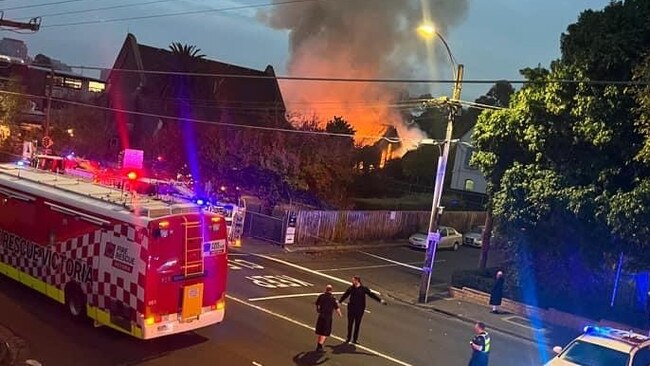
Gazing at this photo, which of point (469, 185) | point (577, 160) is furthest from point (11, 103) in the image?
point (577, 160)

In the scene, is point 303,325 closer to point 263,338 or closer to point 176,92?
point 263,338

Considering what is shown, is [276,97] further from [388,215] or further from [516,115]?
[516,115]

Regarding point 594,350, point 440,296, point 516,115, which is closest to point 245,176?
point 440,296

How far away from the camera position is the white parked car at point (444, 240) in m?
33.2

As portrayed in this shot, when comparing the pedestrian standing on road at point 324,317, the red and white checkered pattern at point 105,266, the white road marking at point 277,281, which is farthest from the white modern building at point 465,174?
the red and white checkered pattern at point 105,266

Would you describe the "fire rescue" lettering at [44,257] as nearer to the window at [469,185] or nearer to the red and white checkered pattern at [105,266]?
the red and white checkered pattern at [105,266]

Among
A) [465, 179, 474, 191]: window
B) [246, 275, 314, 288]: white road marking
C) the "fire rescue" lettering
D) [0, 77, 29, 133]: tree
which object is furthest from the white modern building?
the "fire rescue" lettering

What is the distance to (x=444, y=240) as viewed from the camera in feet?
115

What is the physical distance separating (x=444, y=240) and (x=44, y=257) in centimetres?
2513

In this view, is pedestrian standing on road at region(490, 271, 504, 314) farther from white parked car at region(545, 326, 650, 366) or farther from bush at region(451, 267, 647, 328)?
white parked car at region(545, 326, 650, 366)

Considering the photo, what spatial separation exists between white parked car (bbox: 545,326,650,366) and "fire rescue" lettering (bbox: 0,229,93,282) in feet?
28.3

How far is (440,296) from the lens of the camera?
21969 millimetres

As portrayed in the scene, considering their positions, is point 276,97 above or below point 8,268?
above

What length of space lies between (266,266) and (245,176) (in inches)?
367
